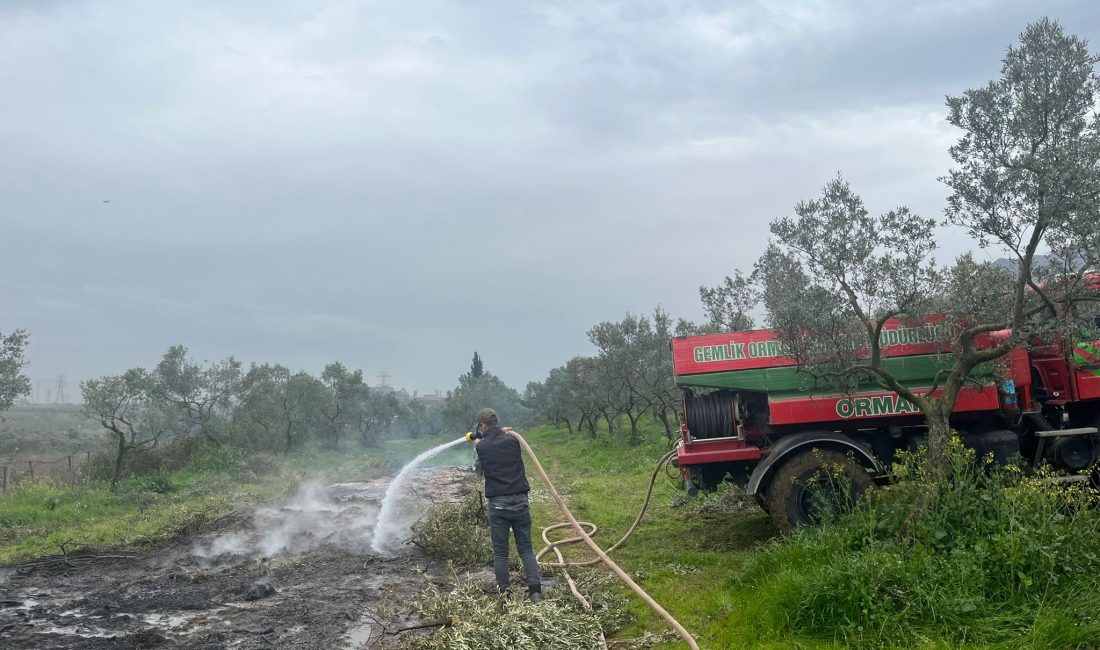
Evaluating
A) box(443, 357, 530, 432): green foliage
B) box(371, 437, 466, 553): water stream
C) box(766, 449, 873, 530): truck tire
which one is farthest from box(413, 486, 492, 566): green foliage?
box(443, 357, 530, 432): green foliage

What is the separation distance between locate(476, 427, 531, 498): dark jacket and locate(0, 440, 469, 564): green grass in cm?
804

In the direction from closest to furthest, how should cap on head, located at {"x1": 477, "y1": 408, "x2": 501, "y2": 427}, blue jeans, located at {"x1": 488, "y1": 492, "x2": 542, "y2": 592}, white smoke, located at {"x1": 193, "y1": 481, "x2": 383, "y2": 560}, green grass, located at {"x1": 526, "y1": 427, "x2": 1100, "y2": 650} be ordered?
green grass, located at {"x1": 526, "y1": 427, "x2": 1100, "y2": 650} < blue jeans, located at {"x1": 488, "y1": 492, "x2": 542, "y2": 592} < cap on head, located at {"x1": 477, "y1": 408, "x2": 501, "y2": 427} < white smoke, located at {"x1": 193, "y1": 481, "x2": 383, "y2": 560}

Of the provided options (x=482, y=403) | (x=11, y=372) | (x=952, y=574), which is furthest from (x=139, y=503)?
(x=482, y=403)

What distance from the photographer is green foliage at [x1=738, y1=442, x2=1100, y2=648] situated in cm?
581

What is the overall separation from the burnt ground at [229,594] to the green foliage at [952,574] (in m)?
3.92

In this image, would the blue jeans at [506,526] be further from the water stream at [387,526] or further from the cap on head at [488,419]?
the water stream at [387,526]

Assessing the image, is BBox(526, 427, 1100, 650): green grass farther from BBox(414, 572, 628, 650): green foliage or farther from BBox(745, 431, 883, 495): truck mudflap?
BBox(745, 431, 883, 495): truck mudflap

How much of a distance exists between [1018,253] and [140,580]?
1136 cm

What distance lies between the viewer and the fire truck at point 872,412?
925cm

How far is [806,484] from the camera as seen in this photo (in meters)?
9.27

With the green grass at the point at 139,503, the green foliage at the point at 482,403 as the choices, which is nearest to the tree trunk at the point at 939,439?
the green grass at the point at 139,503

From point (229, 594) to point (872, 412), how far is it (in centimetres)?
845

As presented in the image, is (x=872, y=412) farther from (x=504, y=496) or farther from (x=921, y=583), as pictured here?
(x=504, y=496)

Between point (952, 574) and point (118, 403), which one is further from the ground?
point (118, 403)
